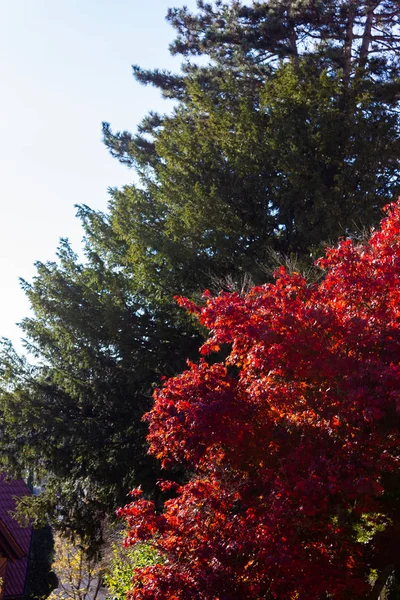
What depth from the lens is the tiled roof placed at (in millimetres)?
22406

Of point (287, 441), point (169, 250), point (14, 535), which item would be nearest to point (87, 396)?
point (169, 250)

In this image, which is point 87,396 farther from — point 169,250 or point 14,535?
point 14,535

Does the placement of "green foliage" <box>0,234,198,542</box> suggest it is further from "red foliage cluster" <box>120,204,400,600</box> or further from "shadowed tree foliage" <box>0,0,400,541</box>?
"red foliage cluster" <box>120,204,400,600</box>

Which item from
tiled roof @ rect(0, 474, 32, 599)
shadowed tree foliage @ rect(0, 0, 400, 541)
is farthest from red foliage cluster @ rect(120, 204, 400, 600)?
tiled roof @ rect(0, 474, 32, 599)

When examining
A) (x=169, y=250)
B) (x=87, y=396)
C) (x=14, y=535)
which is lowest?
(x=14, y=535)

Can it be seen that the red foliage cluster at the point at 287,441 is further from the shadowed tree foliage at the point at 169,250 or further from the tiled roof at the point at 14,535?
the tiled roof at the point at 14,535

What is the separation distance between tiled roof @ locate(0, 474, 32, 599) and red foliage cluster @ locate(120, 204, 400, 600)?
15.9m

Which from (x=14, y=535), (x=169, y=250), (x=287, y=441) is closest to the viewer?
(x=287, y=441)

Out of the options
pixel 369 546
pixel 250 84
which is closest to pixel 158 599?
pixel 369 546

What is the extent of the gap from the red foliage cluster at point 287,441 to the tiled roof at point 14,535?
15.9 metres

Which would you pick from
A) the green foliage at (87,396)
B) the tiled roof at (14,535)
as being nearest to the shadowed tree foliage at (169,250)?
the green foliage at (87,396)

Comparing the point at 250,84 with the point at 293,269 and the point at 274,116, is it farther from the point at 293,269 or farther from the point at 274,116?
the point at 293,269

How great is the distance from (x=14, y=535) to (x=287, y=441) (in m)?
18.2

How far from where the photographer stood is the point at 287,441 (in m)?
8.29
